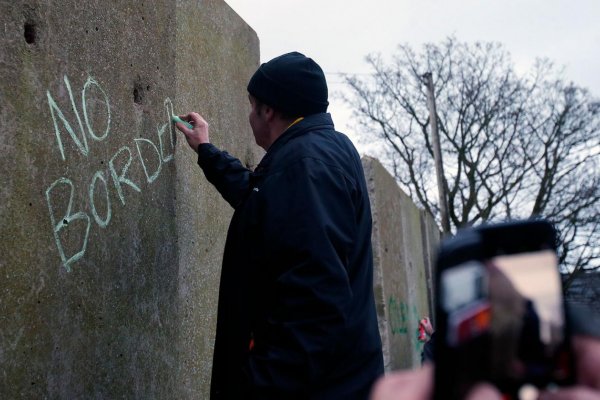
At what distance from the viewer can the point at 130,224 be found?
2551 mm

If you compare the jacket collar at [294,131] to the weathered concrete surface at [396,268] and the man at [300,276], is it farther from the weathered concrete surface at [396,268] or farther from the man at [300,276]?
the weathered concrete surface at [396,268]

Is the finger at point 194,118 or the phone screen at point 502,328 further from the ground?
the finger at point 194,118

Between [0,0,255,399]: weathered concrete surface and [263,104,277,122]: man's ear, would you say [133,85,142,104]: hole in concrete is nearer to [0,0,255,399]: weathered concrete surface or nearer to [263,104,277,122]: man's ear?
[0,0,255,399]: weathered concrete surface

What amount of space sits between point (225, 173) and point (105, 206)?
1.89ft

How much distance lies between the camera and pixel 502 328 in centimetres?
61

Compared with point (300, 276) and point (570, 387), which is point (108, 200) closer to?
point (300, 276)

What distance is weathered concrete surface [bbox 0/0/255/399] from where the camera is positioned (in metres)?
2.00

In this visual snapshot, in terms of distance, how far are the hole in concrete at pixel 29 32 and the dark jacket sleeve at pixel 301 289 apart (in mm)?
859

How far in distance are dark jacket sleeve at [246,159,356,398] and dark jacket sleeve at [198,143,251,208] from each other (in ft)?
2.18

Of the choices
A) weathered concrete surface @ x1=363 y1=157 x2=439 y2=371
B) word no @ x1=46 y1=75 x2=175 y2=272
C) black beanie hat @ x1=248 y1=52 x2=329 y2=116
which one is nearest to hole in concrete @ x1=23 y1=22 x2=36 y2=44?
word no @ x1=46 y1=75 x2=175 y2=272

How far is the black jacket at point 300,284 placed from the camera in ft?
6.46

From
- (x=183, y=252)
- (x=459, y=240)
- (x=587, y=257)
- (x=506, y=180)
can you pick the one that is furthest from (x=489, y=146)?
(x=459, y=240)

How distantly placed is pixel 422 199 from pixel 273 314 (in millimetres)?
19059

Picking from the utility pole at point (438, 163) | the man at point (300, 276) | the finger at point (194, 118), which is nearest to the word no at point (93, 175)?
the finger at point (194, 118)
